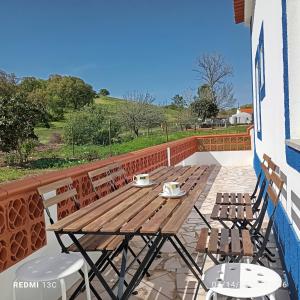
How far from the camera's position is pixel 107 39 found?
5322cm

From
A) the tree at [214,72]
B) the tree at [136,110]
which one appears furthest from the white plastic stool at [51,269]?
the tree at [214,72]

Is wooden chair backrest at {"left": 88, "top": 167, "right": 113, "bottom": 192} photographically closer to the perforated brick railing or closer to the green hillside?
the perforated brick railing

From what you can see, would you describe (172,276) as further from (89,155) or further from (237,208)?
(89,155)

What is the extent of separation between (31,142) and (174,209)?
1298 centimetres

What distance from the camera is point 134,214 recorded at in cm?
228

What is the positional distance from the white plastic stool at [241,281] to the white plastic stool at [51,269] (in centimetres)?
76

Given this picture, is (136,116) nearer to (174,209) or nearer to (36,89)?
(36,89)

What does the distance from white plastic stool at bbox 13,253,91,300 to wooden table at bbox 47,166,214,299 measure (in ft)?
0.40

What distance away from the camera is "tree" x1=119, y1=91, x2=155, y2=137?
25.6 m

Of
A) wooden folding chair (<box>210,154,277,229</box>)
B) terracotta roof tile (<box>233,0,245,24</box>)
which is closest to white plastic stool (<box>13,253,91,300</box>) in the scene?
wooden folding chair (<box>210,154,277,229</box>)

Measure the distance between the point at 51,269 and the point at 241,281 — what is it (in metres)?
1.06

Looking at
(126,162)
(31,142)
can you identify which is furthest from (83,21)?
(126,162)

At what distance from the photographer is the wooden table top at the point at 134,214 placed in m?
Result: 1.98

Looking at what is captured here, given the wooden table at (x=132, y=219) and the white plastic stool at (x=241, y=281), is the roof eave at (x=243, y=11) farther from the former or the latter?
the white plastic stool at (x=241, y=281)
